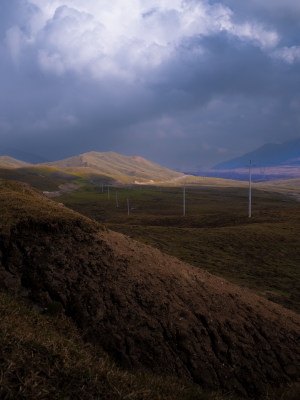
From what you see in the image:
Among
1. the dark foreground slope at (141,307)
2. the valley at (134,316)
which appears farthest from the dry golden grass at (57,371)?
the dark foreground slope at (141,307)

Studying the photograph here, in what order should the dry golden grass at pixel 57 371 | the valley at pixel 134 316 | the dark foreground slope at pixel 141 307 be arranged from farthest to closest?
1. the dark foreground slope at pixel 141 307
2. the valley at pixel 134 316
3. the dry golden grass at pixel 57 371

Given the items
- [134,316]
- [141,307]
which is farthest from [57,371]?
[141,307]

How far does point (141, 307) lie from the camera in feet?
22.9

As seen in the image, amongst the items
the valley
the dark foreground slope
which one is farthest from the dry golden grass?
the dark foreground slope

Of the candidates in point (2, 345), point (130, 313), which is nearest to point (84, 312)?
point (130, 313)

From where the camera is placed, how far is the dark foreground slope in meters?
6.24

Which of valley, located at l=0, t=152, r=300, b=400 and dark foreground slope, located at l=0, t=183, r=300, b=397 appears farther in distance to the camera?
dark foreground slope, located at l=0, t=183, r=300, b=397

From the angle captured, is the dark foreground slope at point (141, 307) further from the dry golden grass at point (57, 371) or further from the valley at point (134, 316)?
the dry golden grass at point (57, 371)

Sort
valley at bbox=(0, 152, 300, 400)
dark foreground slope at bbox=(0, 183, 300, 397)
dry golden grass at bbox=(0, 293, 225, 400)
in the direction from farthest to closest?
dark foreground slope at bbox=(0, 183, 300, 397), valley at bbox=(0, 152, 300, 400), dry golden grass at bbox=(0, 293, 225, 400)

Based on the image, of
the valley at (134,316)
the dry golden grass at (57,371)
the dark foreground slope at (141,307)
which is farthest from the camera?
the dark foreground slope at (141,307)

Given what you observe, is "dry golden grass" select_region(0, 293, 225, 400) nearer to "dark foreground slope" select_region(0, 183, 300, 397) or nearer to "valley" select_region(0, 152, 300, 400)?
"valley" select_region(0, 152, 300, 400)

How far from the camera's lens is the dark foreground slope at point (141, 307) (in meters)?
6.24

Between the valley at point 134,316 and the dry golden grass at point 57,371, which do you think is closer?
the dry golden grass at point 57,371

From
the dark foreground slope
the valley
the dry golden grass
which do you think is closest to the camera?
the dry golden grass
